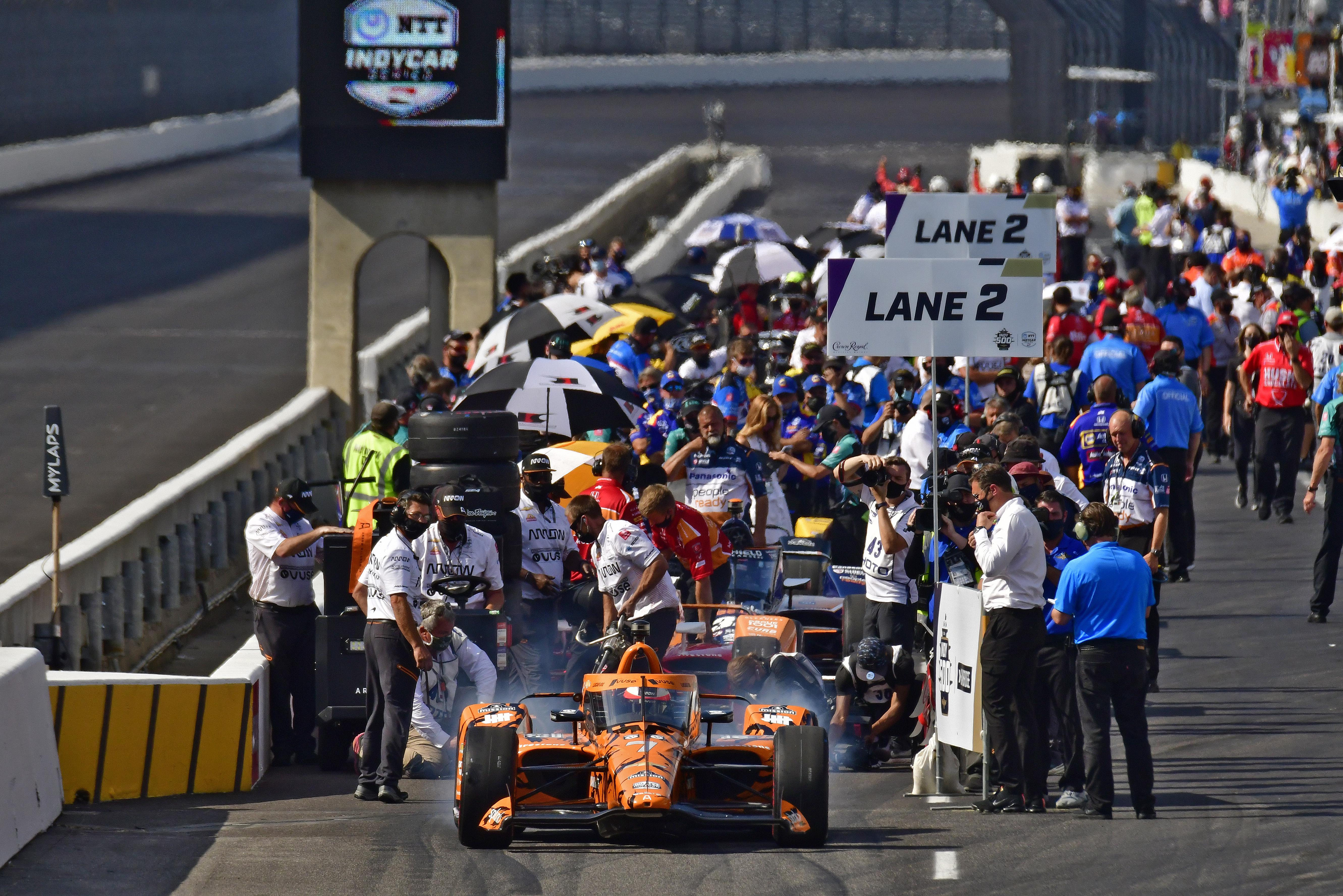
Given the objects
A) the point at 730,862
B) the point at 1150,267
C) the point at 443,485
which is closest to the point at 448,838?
the point at 730,862

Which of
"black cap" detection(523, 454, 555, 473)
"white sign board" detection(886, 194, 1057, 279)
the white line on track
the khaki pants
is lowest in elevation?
the khaki pants

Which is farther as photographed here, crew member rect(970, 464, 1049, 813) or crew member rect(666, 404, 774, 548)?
crew member rect(666, 404, 774, 548)

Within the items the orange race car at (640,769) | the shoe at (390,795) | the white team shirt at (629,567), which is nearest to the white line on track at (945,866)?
the orange race car at (640,769)

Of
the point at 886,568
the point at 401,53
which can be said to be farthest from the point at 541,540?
the point at 401,53

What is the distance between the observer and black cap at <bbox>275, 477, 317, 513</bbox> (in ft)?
42.6

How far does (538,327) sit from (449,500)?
7868 millimetres

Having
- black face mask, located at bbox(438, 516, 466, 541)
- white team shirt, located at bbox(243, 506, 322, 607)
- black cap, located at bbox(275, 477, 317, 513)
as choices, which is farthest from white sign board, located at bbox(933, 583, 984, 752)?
black cap, located at bbox(275, 477, 317, 513)

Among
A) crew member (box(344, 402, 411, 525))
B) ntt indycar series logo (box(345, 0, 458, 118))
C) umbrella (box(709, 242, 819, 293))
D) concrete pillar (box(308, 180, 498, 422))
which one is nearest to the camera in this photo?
crew member (box(344, 402, 411, 525))

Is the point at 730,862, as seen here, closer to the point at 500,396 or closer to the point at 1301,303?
the point at 500,396

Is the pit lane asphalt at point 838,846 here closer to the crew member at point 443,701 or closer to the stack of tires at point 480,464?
the crew member at point 443,701

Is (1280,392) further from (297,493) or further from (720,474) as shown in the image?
(297,493)

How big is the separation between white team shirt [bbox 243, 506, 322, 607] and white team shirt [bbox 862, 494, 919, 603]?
11.1 ft

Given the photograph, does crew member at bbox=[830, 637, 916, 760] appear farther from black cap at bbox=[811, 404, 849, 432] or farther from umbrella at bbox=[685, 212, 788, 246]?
umbrella at bbox=[685, 212, 788, 246]

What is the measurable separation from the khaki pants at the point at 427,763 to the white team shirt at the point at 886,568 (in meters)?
2.71
